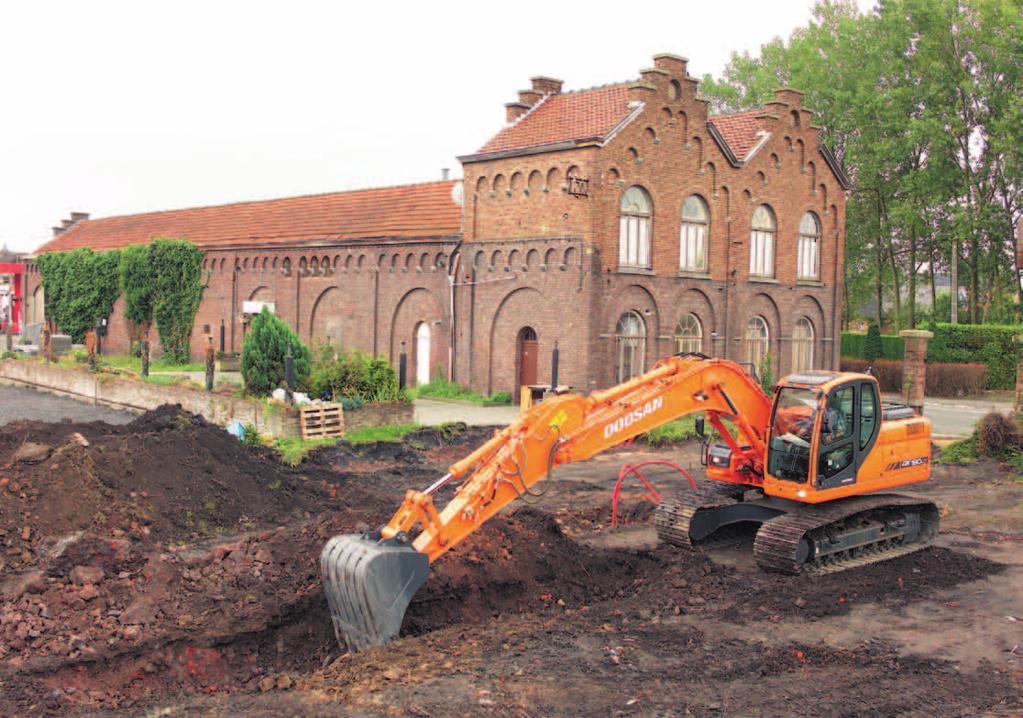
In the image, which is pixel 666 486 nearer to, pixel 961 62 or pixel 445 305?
pixel 445 305

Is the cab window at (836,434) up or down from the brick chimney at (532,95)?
down

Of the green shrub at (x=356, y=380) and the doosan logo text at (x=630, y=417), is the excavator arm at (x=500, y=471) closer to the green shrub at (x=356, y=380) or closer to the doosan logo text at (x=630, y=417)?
the doosan logo text at (x=630, y=417)

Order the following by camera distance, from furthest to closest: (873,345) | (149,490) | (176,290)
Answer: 1. (873,345)
2. (176,290)
3. (149,490)

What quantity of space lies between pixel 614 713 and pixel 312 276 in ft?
97.5

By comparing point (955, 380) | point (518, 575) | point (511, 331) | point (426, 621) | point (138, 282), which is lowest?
point (426, 621)

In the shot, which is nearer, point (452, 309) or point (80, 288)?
point (452, 309)

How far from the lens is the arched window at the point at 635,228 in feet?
91.8

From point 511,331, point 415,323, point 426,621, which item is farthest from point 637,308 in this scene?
point 426,621

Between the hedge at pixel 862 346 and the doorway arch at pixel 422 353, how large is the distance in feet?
72.9

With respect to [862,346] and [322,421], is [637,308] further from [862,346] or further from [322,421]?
[862,346]

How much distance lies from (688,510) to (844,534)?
6.18ft

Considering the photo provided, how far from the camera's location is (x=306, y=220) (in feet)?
124

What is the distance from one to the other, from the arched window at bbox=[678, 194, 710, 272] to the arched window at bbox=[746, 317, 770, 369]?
119 inches

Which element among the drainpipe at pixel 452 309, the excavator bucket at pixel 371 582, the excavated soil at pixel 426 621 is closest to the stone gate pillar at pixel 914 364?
the drainpipe at pixel 452 309
